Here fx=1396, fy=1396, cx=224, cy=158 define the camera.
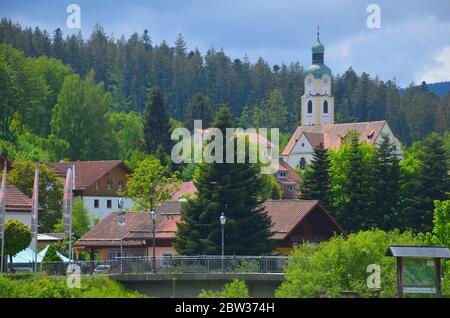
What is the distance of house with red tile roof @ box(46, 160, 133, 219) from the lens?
111125mm

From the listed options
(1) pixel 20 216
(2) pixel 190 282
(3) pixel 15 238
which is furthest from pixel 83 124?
(2) pixel 190 282

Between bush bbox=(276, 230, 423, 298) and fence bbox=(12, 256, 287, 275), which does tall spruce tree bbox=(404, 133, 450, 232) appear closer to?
fence bbox=(12, 256, 287, 275)

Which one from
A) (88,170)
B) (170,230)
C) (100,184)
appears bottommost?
(170,230)

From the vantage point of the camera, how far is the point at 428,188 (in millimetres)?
82750

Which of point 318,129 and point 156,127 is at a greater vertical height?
point 318,129

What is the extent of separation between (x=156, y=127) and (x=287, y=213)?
212 feet

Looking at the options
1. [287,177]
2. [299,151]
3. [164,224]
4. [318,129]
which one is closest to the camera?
[164,224]

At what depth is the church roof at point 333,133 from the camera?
164 m

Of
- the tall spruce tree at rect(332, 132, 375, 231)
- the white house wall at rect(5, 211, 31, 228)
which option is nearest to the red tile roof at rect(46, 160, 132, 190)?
the tall spruce tree at rect(332, 132, 375, 231)

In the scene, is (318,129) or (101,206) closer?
(101,206)

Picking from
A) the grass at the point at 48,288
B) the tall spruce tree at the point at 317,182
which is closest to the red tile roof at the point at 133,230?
the tall spruce tree at the point at 317,182

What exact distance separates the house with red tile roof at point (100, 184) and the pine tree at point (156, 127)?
739 inches

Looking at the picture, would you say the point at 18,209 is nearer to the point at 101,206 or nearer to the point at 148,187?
the point at 148,187

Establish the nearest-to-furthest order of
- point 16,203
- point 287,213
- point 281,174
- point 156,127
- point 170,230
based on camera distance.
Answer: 1. point 16,203
2. point 287,213
3. point 170,230
4. point 156,127
5. point 281,174
